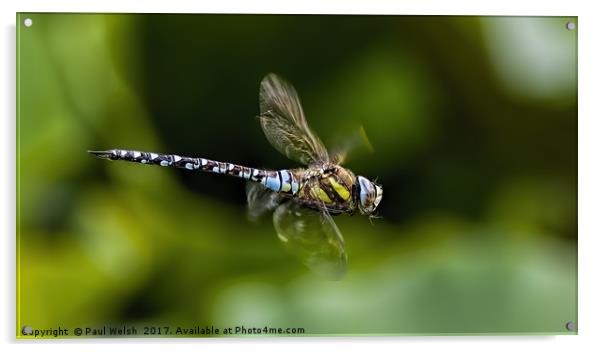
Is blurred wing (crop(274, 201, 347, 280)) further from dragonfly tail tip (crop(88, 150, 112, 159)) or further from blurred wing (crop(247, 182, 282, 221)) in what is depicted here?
dragonfly tail tip (crop(88, 150, 112, 159))

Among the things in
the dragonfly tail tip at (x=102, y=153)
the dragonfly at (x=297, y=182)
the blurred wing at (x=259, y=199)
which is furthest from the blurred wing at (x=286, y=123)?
the dragonfly tail tip at (x=102, y=153)

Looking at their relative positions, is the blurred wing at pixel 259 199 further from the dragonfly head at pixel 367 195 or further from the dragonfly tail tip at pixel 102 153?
the dragonfly tail tip at pixel 102 153

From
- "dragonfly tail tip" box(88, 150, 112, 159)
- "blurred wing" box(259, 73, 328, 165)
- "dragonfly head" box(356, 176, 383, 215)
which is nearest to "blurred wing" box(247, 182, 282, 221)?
"blurred wing" box(259, 73, 328, 165)

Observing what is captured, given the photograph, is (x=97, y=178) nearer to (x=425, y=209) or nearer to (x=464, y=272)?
(x=425, y=209)

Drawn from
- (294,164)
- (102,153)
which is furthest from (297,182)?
(102,153)

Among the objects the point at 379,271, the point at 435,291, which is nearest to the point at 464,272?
the point at 435,291
